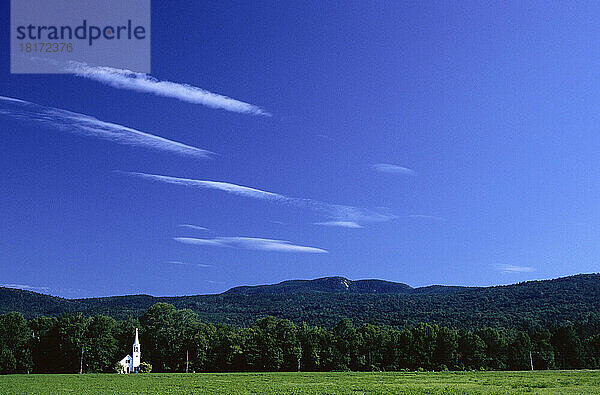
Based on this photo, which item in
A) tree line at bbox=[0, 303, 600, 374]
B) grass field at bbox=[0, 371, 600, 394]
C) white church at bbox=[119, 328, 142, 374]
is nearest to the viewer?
grass field at bbox=[0, 371, 600, 394]

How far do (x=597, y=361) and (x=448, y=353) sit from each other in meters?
26.5

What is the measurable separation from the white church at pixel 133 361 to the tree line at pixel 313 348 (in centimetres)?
112

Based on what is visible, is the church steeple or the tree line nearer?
the church steeple

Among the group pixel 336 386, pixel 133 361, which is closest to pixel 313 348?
pixel 133 361

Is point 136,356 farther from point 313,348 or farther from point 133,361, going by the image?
point 313,348

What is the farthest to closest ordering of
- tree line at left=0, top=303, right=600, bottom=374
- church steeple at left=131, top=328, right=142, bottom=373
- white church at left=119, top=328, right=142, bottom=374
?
1. tree line at left=0, top=303, right=600, bottom=374
2. church steeple at left=131, top=328, right=142, bottom=373
3. white church at left=119, top=328, right=142, bottom=374

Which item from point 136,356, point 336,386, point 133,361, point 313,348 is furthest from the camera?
point 313,348

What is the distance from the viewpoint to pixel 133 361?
96.4 meters

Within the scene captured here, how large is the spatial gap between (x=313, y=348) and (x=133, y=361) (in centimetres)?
3135

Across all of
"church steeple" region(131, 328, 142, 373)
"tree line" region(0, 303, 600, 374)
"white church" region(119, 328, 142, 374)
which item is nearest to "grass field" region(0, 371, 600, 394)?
"white church" region(119, 328, 142, 374)

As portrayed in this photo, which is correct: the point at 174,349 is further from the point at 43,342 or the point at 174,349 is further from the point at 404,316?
the point at 404,316

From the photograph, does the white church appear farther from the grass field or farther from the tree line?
the grass field

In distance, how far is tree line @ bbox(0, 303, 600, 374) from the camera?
3839 inches

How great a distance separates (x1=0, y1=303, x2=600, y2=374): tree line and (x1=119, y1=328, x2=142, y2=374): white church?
1.12 m
